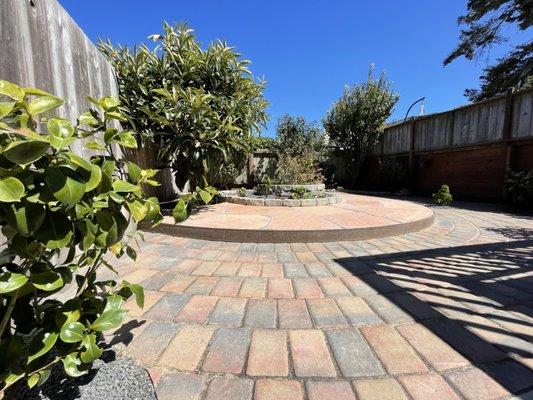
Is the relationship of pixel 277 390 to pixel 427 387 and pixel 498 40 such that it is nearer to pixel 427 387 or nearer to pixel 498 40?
pixel 427 387

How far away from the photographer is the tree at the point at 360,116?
10781 millimetres

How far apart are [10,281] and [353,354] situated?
139 cm

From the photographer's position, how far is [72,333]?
0.86 m

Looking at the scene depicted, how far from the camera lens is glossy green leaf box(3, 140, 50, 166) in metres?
0.57

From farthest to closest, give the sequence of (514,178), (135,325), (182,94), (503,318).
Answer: (514,178), (182,94), (503,318), (135,325)

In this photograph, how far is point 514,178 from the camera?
6.55 meters

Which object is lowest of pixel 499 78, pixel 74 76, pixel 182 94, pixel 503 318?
pixel 503 318

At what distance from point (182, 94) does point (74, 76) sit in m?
1.84

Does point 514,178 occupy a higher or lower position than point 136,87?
lower

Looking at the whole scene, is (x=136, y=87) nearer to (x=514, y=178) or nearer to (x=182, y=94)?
(x=182, y=94)

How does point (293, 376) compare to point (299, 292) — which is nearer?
point (293, 376)

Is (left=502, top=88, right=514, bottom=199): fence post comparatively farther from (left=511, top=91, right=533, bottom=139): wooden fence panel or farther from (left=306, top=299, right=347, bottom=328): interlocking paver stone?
(left=306, top=299, right=347, bottom=328): interlocking paver stone

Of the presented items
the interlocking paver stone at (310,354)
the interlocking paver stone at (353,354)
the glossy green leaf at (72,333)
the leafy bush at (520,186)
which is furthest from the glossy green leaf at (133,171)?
the leafy bush at (520,186)

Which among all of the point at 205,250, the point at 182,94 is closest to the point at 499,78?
the point at 182,94
